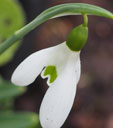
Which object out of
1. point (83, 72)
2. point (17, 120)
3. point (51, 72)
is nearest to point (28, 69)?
point (51, 72)

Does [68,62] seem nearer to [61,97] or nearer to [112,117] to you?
[61,97]

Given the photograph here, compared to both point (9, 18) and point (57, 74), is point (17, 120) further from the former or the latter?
point (57, 74)

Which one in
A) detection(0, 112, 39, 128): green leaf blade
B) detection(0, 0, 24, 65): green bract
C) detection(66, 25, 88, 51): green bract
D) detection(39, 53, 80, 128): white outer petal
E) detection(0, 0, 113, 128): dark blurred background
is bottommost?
detection(0, 0, 113, 128): dark blurred background

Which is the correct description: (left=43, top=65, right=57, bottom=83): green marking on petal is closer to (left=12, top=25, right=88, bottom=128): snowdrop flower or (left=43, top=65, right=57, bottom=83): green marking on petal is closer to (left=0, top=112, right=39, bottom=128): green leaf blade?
(left=12, top=25, right=88, bottom=128): snowdrop flower

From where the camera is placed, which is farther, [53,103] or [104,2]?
[104,2]

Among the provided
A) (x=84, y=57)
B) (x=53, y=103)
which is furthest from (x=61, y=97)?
(x=84, y=57)

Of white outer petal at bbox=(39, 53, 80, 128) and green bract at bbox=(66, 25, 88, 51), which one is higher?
green bract at bbox=(66, 25, 88, 51)

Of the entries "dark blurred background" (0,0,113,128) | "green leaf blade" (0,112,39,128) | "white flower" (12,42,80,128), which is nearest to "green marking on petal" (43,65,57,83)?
"white flower" (12,42,80,128)

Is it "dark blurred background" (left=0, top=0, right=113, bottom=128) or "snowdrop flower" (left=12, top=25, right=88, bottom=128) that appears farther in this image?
"dark blurred background" (left=0, top=0, right=113, bottom=128)
